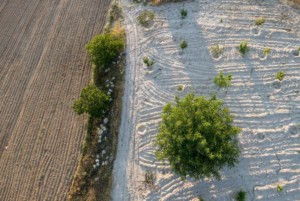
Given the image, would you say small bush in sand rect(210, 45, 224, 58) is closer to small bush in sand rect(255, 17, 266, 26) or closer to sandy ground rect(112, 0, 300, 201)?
sandy ground rect(112, 0, 300, 201)

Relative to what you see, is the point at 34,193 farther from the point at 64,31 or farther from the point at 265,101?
the point at 265,101

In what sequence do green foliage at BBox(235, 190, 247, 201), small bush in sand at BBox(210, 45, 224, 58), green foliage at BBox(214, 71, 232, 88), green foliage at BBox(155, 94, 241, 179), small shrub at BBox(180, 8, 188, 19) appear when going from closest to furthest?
1. green foliage at BBox(155, 94, 241, 179)
2. green foliage at BBox(235, 190, 247, 201)
3. green foliage at BBox(214, 71, 232, 88)
4. small bush in sand at BBox(210, 45, 224, 58)
5. small shrub at BBox(180, 8, 188, 19)

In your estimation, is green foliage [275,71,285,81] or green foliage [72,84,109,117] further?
green foliage [275,71,285,81]

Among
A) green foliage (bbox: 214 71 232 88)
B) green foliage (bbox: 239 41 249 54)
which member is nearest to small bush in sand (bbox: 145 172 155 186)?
green foliage (bbox: 214 71 232 88)

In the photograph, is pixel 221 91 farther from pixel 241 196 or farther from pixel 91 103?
pixel 91 103

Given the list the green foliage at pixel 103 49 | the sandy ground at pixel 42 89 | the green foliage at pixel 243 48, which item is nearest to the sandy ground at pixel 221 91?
the green foliage at pixel 243 48

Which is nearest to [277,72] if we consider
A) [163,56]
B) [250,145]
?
[250,145]
